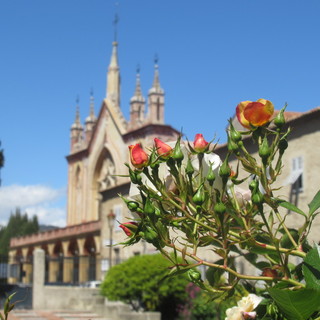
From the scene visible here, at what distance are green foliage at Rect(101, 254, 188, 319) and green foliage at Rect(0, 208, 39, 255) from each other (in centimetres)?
7249

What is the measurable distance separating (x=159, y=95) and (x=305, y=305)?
161 ft

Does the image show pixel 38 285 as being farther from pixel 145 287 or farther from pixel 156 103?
pixel 156 103

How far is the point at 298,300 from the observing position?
1.46 metres

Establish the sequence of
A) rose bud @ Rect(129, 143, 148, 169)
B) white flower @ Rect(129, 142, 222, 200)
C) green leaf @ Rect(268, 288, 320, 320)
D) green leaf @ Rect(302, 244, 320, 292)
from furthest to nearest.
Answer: white flower @ Rect(129, 142, 222, 200) < rose bud @ Rect(129, 143, 148, 169) < green leaf @ Rect(302, 244, 320, 292) < green leaf @ Rect(268, 288, 320, 320)

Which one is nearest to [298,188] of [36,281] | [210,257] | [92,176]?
[210,257]

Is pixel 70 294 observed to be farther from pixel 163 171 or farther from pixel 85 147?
pixel 85 147

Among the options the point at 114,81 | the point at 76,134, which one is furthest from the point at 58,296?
the point at 76,134

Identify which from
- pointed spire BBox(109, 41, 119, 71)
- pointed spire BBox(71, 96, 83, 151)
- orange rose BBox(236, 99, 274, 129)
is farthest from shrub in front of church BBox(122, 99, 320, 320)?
pointed spire BBox(71, 96, 83, 151)

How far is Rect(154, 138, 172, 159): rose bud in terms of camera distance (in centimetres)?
177

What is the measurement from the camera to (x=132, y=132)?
51.2 m

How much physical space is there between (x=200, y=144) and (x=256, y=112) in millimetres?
183

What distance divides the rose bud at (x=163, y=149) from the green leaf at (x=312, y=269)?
453 millimetres

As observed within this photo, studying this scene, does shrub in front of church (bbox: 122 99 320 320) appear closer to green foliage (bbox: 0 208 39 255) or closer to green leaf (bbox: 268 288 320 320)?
green leaf (bbox: 268 288 320 320)

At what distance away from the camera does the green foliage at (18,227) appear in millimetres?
91188
